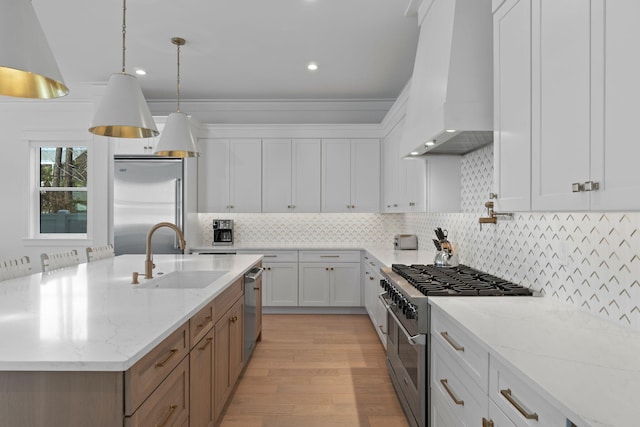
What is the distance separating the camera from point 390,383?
3152mm

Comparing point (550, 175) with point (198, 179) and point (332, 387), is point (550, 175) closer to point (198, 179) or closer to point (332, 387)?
point (332, 387)

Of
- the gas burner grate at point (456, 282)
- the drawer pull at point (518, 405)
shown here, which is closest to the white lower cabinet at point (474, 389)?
the drawer pull at point (518, 405)

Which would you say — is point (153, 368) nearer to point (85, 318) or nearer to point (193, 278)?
point (85, 318)

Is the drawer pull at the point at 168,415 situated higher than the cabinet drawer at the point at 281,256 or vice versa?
the cabinet drawer at the point at 281,256

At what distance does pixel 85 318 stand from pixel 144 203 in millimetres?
3505

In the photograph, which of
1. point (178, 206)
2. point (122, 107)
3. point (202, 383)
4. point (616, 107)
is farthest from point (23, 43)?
point (178, 206)

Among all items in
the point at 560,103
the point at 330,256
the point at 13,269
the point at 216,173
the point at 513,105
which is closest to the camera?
the point at 560,103

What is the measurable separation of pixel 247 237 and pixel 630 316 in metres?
4.76

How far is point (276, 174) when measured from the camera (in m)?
5.45

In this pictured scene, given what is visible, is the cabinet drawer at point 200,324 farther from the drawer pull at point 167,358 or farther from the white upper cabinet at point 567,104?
the white upper cabinet at point 567,104

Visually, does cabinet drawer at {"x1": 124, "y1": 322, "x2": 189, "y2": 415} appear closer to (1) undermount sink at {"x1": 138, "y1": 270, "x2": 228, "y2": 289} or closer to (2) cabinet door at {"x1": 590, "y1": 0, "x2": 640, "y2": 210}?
(1) undermount sink at {"x1": 138, "y1": 270, "x2": 228, "y2": 289}

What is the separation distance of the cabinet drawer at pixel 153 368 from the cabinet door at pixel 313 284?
11.5ft

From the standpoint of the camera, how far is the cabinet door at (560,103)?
129cm

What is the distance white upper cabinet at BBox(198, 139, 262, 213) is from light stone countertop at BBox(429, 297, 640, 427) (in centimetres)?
377
